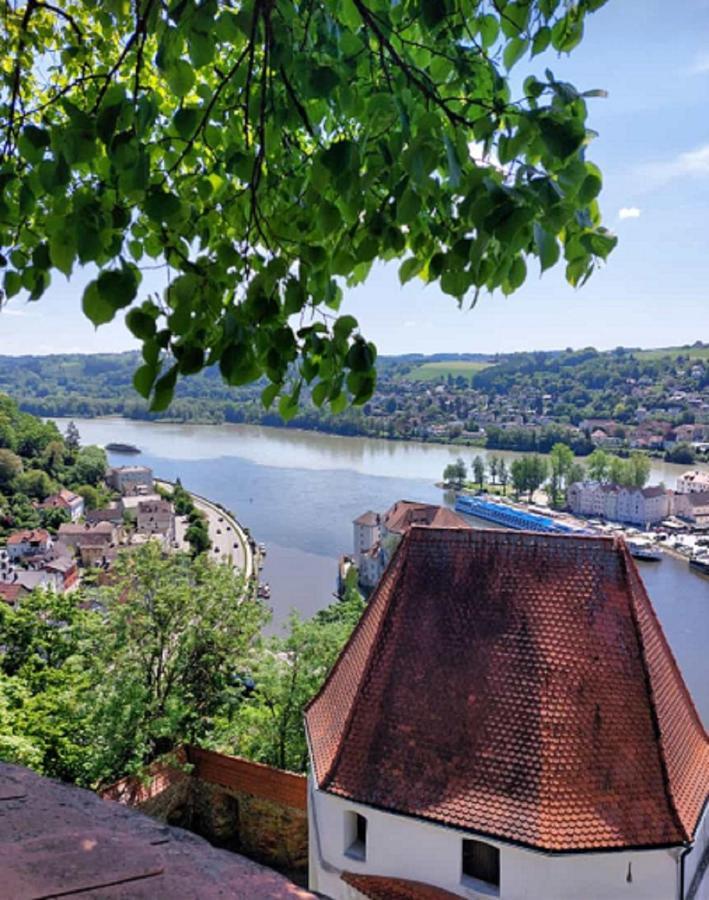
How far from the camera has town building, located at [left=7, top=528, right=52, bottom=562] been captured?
106 ft

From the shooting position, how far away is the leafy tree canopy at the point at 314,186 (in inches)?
46.3

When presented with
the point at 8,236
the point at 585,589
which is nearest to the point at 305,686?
the point at 585,589

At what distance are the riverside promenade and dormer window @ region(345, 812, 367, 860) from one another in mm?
19964

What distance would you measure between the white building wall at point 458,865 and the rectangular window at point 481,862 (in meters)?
0.05

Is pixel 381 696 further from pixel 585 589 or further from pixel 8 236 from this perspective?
pixel 8 236

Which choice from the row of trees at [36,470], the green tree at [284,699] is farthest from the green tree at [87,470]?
the green tree at [284,699]

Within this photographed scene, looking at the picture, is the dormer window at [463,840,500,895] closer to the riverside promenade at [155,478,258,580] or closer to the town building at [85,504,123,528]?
the riverside promenade at [155,478,258,580]

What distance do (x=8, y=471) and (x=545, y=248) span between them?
4571 cm

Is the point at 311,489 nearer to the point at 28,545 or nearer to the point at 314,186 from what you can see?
the point at 28,545

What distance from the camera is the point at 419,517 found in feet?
76.1

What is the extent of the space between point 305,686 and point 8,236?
24.8 ft

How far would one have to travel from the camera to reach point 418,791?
4.76 m

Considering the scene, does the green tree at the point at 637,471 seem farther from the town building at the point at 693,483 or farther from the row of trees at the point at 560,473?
the town building at the point at 693,483

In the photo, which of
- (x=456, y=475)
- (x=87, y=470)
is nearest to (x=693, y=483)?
(x=456, y=475)
